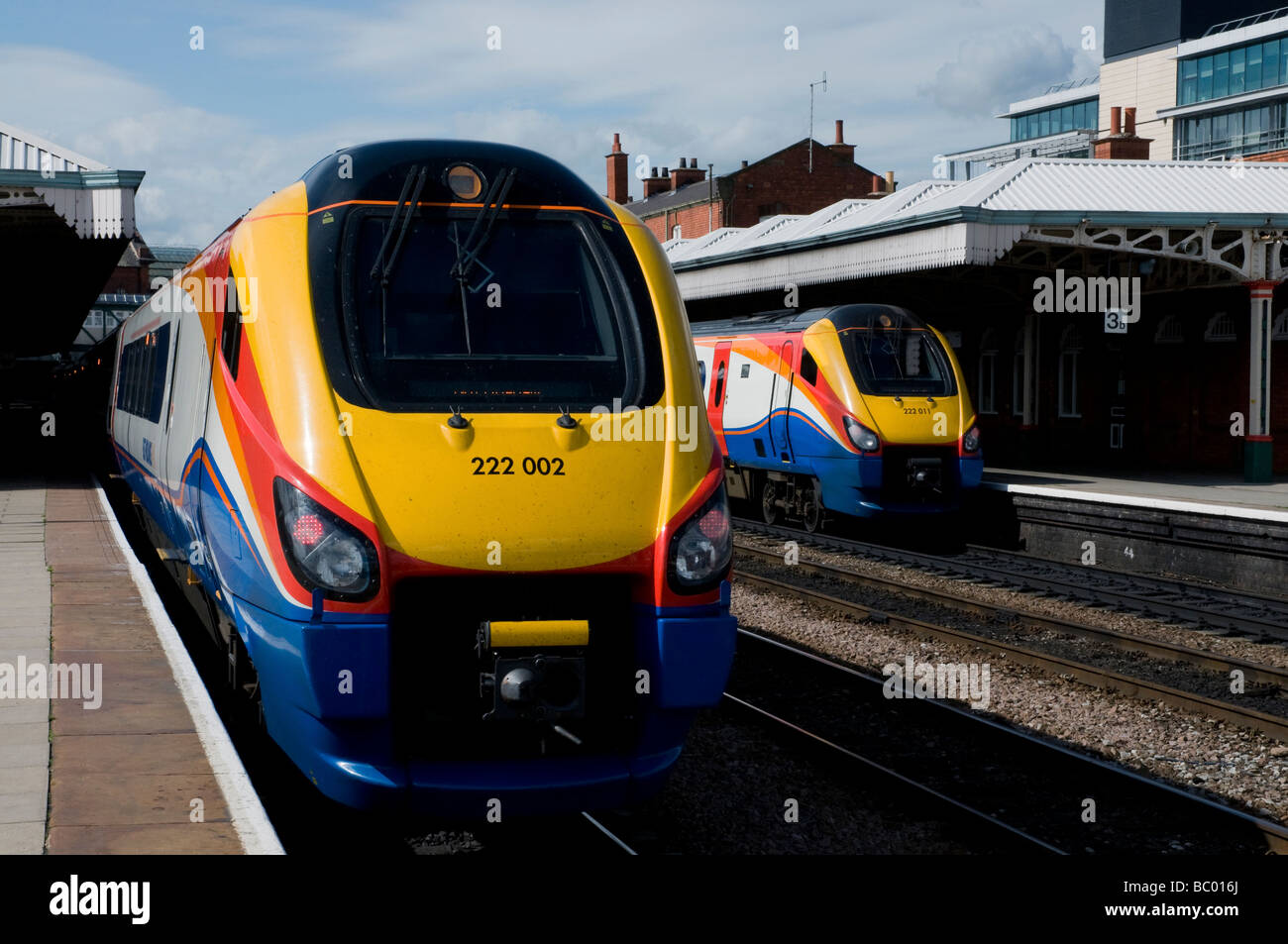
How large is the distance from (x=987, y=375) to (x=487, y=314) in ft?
83.9

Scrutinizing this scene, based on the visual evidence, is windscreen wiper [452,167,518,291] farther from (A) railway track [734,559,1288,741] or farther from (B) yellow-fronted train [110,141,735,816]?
(A) railway track [734,559,1288,741]

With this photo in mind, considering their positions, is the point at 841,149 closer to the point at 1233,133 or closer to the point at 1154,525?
the point at 1233,133

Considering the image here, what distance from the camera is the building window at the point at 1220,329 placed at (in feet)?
75.8

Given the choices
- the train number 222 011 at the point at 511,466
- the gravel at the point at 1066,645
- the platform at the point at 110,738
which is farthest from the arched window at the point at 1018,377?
the train number 222 011 at the point at 511,466

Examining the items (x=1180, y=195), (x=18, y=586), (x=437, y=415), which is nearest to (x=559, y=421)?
(x=437, y=415)

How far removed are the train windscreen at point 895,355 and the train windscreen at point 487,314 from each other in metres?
10.3

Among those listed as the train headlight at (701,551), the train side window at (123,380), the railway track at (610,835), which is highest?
the train side window at (123,380)

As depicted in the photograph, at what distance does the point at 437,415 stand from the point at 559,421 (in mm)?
442

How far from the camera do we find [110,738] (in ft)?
18.7

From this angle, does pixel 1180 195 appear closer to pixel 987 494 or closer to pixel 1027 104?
pixel 987 494

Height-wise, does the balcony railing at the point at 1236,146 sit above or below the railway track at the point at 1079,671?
above

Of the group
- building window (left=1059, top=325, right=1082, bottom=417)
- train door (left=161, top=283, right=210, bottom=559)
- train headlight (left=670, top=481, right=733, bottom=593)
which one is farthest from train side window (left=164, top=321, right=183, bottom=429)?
building window (left=1059, top=325, right=1082, bottom=417)

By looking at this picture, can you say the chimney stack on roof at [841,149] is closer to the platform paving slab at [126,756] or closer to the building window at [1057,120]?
the building window at [1057,120]

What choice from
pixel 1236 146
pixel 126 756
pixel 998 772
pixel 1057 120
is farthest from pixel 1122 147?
pixel 1057 120
